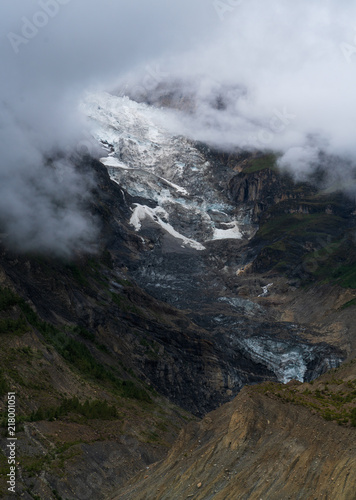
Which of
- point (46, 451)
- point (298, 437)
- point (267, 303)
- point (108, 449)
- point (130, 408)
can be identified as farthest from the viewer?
point (267, 303)

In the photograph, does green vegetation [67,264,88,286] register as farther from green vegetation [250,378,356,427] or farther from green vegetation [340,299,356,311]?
green vegetation [340,299,356,311]

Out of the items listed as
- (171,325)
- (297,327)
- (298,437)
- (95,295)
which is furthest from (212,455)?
(297,327)

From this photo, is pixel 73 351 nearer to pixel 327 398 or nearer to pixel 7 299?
pixel 7 299

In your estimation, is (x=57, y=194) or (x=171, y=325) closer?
(x=171, y=325)

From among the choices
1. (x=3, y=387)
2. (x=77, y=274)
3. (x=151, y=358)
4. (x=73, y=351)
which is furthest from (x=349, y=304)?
(x=3, y=387)

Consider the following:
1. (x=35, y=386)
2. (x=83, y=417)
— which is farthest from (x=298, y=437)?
(x=35, y=386)

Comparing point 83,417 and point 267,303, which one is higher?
point 267,303

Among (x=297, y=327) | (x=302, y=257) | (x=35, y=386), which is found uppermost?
(x=302, y=257)

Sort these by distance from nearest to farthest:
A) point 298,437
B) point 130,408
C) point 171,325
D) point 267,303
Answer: point 298,437 → point 130,408 → point 171,325 → point 267,303

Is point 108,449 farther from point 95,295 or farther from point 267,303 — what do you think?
point 267,303
